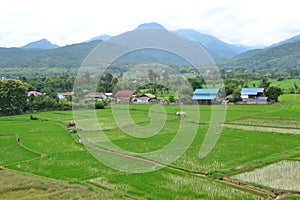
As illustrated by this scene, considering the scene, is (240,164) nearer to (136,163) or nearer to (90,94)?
(136,163)

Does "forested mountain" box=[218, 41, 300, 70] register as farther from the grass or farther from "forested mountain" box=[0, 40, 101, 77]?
the grass

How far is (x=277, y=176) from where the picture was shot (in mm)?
14062

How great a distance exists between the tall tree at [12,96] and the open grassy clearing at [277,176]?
3307cm

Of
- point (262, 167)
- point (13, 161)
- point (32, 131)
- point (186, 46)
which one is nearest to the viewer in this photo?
point (262, 167)

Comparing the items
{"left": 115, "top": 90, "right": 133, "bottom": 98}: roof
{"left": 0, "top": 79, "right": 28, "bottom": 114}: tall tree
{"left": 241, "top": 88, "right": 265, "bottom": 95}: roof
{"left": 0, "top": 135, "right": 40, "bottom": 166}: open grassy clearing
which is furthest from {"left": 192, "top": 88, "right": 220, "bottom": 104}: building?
{"left": 0, "top": 135, "right": 40, "bottom": 166}: open grassy clearing

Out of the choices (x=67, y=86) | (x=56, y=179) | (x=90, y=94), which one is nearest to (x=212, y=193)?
(x=56, y=179)

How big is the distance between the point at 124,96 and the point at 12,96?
54.9 ft

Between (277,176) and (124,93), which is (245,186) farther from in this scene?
(124,93)

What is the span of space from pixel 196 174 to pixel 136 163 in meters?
3.32

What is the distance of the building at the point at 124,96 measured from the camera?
51.2m

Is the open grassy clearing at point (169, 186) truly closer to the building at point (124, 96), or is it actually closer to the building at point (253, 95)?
the building at point (253, 95)

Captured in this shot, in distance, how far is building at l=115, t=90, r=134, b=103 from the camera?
51219 millimetres

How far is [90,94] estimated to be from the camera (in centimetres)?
5362

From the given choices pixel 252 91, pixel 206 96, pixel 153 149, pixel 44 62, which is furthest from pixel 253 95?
pixel 44 62
